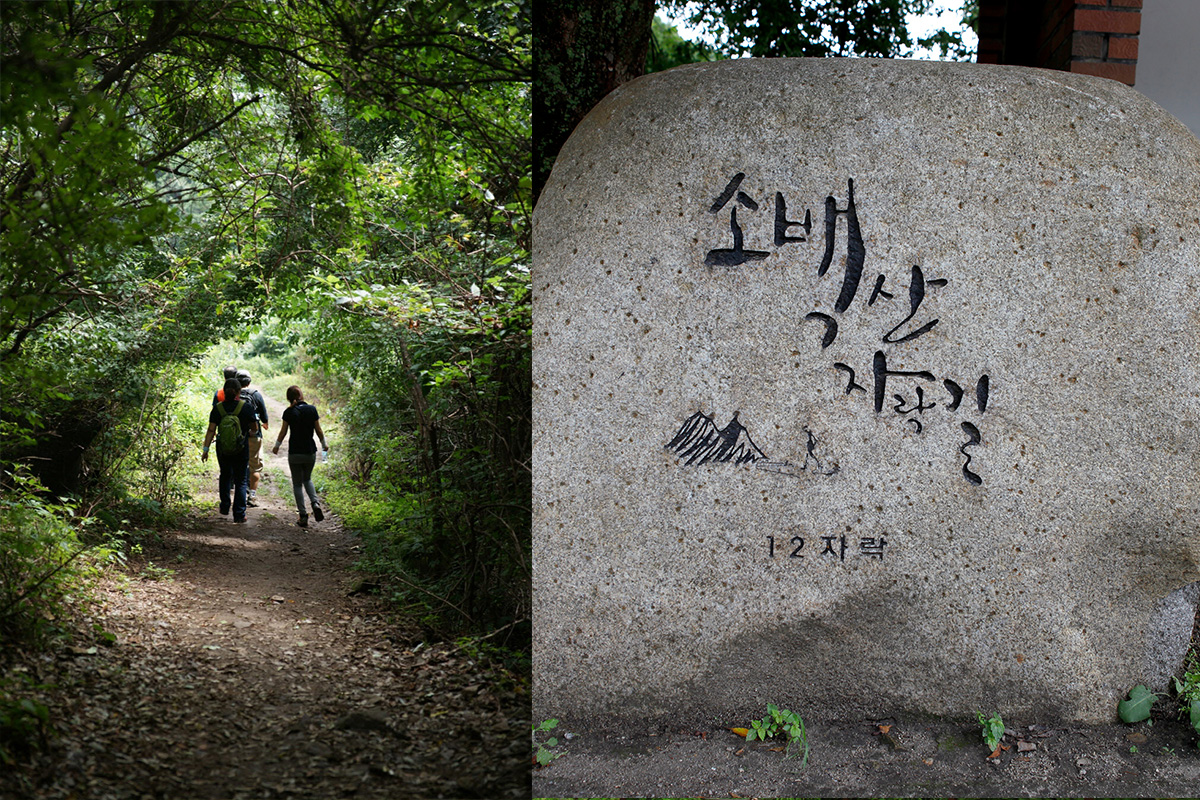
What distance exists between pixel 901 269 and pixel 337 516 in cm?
202

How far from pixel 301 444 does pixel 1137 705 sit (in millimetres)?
3009

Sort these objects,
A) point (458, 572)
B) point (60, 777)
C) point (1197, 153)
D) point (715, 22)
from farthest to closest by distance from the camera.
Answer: point (715, 22)
point (1197, 153)
point (458, 572)
point (60, 777)

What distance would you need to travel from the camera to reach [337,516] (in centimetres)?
242

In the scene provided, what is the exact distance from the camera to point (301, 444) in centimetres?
236

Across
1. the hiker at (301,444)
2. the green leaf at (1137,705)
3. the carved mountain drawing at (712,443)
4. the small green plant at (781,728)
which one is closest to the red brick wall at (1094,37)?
the carved mountain drawing at (712,443)

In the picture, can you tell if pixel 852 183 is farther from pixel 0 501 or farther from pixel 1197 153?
pixel 0 501

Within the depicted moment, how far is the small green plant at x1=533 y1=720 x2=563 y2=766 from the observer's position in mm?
2596

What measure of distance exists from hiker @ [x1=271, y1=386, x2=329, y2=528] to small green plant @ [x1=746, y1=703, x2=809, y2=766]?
162 centimetres

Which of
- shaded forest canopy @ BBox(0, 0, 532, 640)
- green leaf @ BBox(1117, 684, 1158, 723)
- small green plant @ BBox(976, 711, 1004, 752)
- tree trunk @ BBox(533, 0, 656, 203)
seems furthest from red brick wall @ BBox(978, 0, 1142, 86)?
small green plant @ BBox(976, 711, 1004, 752)

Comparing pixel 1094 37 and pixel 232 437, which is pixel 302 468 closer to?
pixel 232 437

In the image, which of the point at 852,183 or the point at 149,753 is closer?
the point at 149,753

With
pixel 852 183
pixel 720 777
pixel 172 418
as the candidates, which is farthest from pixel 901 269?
Answer: pixel 172 418

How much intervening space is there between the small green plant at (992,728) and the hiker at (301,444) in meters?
2.34

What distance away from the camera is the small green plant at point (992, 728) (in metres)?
2.69
